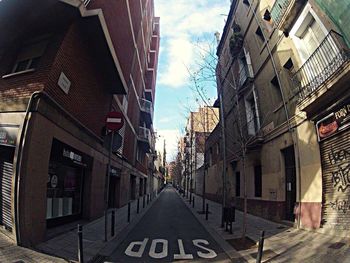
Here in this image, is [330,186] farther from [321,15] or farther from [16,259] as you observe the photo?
[16,259]

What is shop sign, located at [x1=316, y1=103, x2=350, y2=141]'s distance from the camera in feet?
31.0

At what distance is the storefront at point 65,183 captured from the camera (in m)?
10.8

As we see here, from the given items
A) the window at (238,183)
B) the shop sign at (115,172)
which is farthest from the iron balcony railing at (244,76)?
the shop sign at (115,172)

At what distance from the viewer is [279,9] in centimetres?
1317

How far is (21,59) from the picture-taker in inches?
428

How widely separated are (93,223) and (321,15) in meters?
11.6

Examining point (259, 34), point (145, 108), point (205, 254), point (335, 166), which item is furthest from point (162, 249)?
point (145, 108)

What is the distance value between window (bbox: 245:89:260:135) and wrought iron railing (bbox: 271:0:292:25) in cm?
536

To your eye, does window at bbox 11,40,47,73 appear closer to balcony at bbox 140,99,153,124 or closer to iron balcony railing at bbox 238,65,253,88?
iron balcony railing at bbox 238,65,253,88

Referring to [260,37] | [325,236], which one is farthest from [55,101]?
[260,37]

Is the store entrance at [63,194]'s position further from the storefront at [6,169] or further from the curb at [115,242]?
the curb at [115,242]

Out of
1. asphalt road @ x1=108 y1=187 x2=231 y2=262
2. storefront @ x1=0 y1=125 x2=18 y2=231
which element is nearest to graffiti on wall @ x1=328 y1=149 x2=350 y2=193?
asphalt road @ x1=108 y1=187 x2=231 y2=262

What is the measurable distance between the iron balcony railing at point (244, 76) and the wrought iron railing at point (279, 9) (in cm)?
516

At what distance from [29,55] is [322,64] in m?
9.64
